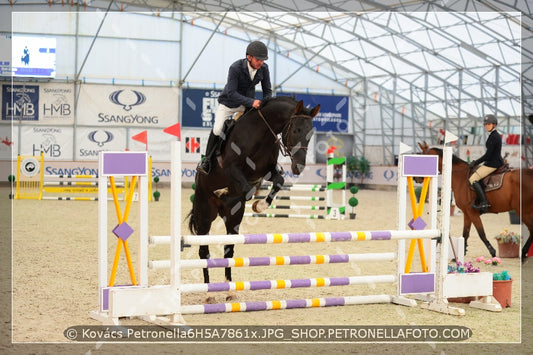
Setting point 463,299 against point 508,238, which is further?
point 508,238

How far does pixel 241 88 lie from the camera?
4816 millimetres

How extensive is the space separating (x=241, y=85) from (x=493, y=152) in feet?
14.0

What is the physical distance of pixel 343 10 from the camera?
1906 centimetres

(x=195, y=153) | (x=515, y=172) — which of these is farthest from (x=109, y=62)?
(x=515, y=172)

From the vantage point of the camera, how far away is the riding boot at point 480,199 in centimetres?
766

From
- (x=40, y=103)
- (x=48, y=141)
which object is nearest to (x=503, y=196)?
(x=48, y=141)

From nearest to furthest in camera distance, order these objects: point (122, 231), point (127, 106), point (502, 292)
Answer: point (122, 231) → point (502, 292) → point (127, 106)

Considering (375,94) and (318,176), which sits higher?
(375,94)

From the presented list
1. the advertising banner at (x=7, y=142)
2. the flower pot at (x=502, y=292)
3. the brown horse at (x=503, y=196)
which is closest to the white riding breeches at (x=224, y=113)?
the flower pot at (x=502, y=292)

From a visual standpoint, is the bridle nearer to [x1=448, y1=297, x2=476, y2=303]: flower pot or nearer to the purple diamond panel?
the purple diamond panel

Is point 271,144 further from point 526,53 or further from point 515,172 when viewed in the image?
point 526,53

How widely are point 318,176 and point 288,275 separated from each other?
19205 millimetres

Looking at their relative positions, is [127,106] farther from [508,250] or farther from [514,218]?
[508,250]

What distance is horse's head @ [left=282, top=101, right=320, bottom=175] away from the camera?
4.26 metres
